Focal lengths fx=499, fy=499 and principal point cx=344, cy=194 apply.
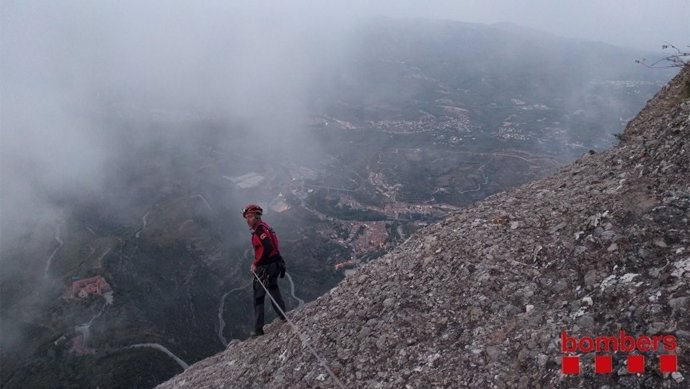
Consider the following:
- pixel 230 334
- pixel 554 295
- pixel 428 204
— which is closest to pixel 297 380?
pixel 554 295

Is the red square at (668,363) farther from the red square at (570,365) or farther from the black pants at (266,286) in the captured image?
the black pants at (266,286)

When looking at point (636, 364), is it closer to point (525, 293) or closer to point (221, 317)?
point (525, 293)

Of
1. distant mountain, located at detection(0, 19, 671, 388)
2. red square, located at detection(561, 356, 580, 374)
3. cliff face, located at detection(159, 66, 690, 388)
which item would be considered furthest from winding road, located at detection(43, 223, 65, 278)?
red square, located at detection(561, 356, 580, 374)

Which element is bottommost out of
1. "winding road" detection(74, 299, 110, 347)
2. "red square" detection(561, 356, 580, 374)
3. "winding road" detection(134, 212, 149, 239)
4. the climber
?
→ "winding road" detection(74, 299, 110, 347)

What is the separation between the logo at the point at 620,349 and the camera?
21.3ft

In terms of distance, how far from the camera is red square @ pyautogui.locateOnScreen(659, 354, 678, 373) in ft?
20.7

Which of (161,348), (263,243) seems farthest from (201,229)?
(263,243)

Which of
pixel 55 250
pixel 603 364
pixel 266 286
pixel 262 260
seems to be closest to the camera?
pixel 603 364

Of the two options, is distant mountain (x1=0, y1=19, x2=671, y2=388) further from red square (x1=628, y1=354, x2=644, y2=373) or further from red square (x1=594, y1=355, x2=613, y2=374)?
red square (x1=628, y1=354, x2=644, y2=373)

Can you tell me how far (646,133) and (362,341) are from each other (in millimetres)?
8295

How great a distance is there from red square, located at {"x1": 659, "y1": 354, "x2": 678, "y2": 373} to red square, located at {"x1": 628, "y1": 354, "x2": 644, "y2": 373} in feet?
0.77

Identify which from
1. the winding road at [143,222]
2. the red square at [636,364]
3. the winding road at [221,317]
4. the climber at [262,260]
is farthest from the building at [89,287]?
the red square at [636,364]

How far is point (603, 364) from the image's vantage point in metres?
7.00

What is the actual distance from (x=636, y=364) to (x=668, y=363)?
1.28 feet
